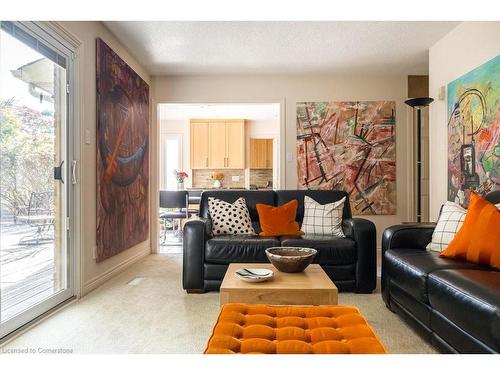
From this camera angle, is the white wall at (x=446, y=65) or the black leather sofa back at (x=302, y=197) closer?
the white wall at (x=446, y=65)

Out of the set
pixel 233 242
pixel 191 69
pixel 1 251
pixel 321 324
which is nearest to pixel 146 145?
pixel 191 69

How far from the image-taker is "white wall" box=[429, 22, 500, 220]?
3225 mm

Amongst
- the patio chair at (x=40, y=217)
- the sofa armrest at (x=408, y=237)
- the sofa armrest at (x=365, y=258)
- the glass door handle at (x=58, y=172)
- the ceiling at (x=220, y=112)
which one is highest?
the ceiling at (x=220, y=112)

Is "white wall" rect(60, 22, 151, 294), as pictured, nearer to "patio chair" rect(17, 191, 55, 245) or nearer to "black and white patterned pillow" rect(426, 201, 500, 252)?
"patio chair" rect(17, 191, 55, 245)

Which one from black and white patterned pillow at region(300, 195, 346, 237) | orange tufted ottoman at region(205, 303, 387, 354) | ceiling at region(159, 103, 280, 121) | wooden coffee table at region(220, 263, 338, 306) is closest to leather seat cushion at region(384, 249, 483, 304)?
wooden coffee table at region(220, 263, 338, 306)

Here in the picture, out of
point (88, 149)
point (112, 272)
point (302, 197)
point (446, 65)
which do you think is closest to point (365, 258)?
point (302, 197)

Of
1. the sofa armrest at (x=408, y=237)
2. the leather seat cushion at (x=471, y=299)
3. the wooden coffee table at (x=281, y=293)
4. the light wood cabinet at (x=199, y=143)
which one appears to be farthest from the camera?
the light wood cabinet at (x=199, y=143)

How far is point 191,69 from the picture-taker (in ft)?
16.6

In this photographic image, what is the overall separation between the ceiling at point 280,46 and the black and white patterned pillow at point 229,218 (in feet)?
5.87

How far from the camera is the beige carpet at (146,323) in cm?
213

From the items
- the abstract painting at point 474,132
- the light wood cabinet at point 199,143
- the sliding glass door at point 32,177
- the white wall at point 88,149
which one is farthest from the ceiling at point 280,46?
the light wood cabinet at point 199,143

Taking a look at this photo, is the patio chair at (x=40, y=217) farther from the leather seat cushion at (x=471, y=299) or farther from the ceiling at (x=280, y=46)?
the leather seat cushion at (x=471, y=299)

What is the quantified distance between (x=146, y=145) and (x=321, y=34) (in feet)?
8.73

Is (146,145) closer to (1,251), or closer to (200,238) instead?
(200,238)
